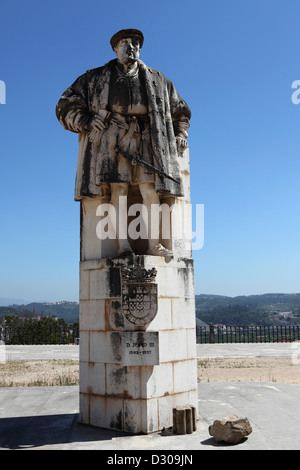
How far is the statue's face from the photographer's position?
7.18 metres

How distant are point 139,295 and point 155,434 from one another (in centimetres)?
199

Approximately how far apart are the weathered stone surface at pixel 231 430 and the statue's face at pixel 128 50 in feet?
19.0

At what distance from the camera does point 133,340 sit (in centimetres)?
625

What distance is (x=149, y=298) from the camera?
6309 millimetres

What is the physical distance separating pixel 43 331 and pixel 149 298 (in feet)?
78.3

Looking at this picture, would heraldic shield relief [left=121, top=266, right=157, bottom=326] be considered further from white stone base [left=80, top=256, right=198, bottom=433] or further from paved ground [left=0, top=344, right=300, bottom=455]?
paved ground [left=0, top=344, right=300, bottom=455]

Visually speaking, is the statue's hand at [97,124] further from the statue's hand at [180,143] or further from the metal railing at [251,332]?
the metal railing at [251,332]

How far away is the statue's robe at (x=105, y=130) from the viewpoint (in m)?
7.02

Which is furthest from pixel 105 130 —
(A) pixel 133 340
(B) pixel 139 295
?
(A) pixel 133 340

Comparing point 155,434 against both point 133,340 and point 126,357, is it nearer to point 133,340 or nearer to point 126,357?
point 126,357
